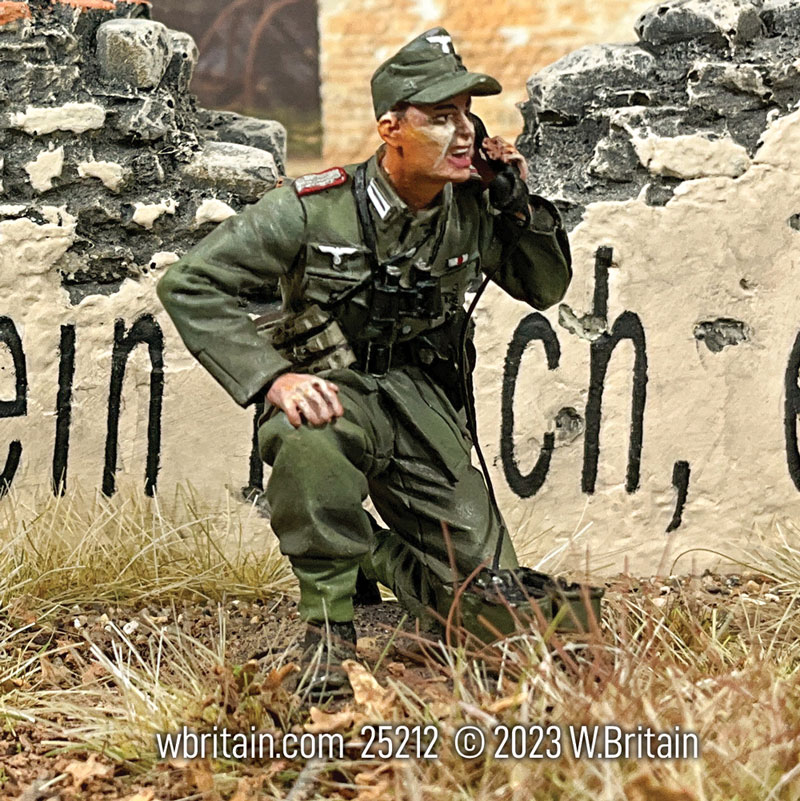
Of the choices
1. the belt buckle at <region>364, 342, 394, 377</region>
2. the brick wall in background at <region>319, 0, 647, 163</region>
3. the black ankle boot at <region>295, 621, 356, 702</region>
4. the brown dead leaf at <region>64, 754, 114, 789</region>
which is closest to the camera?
the brown dead leaf at <region>64, 754, 114, 789</region>

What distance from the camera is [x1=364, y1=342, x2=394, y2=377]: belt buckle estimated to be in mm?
2979

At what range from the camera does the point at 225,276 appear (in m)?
2.80

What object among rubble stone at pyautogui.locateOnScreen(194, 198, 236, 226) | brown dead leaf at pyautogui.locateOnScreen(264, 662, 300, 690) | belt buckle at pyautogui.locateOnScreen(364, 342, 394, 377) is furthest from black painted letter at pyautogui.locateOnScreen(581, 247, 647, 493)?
brown dead leaf at pyautogui.locateOnScreen(264, 662, 300, 690)

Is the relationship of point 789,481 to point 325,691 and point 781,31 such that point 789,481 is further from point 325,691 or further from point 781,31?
point 325,691

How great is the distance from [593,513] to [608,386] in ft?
1.29

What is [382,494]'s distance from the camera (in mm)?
3092

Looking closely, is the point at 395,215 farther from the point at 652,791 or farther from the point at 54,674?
the point at 54,674

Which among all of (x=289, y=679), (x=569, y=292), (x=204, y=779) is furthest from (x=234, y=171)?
(x=204, y=779)

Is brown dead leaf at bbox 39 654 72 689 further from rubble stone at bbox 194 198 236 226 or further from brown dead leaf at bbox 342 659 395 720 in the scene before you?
rubble stone at bbox 194 198 236 226

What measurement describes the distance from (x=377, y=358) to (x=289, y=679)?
0.73 m

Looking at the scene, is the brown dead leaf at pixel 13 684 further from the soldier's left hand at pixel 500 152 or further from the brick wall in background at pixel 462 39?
the brick wall in background at pixel 462 39

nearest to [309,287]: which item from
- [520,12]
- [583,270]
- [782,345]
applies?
[583,270]

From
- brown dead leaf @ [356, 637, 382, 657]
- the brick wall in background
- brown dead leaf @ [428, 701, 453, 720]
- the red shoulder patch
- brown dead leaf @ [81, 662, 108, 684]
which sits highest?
the brick wall in background

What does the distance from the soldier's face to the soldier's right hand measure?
50cm
